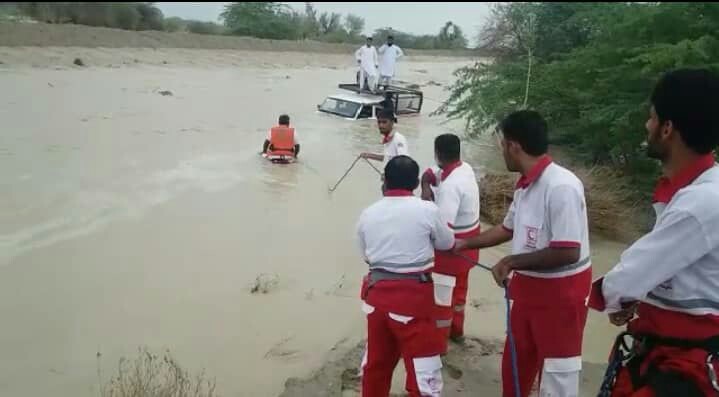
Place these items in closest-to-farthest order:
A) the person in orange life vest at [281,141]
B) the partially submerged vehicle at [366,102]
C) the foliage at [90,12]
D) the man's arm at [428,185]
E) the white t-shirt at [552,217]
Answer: the foliage at [90,12] < the white t-shirt at [552,217] < the man's arm at [428,185] < the person in orange life vest at [281,141] < the partially submerged vehicle at [366,102]


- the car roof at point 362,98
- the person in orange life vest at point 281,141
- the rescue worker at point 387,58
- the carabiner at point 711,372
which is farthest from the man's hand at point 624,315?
the rescue worker at point 387,58

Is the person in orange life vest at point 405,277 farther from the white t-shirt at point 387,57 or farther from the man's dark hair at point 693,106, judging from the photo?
the white t-shirt at point 387,57

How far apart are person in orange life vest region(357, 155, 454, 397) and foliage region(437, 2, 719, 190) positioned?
6.56 m

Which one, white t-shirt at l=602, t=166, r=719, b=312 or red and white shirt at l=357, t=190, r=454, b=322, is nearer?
white t-shirt at l=602, t=166, r=719, b=312

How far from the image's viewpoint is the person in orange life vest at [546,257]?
3096mm

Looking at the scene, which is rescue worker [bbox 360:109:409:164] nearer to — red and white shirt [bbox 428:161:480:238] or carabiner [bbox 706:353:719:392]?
red and white shirt [bbox 428:161:480:238]

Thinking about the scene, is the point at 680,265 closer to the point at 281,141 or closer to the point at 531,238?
the point at 531,238

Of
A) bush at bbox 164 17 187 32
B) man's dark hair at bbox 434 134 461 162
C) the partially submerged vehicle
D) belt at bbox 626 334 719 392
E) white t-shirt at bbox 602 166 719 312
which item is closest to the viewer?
white t-shirt at bbox 602 166 719 312

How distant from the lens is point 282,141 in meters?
12.7

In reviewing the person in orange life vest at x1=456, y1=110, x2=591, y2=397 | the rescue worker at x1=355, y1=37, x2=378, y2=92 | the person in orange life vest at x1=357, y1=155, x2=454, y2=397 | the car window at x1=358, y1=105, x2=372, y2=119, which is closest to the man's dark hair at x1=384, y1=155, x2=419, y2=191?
the person in orange life vest at x1=357, y1=155, x2=454, y2=397

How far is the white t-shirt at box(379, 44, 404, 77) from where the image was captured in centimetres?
1892

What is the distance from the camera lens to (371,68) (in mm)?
18859

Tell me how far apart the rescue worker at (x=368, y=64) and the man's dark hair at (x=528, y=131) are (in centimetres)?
1554

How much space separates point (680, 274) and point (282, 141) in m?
10.7
